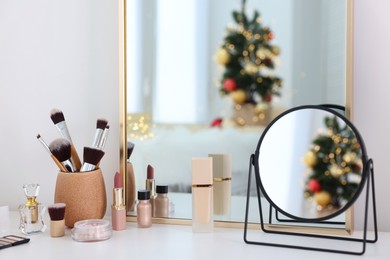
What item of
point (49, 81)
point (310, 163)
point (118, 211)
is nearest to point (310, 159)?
point (310, 163)

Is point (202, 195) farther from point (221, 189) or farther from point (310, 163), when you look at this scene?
point (310, 163)

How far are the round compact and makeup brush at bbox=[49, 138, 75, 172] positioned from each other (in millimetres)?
150

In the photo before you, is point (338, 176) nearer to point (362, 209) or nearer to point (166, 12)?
point (362, 209)

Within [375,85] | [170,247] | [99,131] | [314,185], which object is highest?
[375,85]

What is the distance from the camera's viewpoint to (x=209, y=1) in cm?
109

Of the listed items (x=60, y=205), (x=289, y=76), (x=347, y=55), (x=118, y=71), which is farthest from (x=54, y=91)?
(x=347, y=55)

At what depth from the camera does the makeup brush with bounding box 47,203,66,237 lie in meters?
1.01

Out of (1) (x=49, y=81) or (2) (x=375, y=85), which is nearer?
(2) (x=375, y=85)

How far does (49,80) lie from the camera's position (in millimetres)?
1246

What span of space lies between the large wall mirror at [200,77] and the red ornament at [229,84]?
0.02 metres

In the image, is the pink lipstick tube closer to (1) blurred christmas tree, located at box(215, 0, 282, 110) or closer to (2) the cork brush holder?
(2) the cork brush holder

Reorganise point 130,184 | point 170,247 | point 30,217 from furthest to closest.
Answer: point 130,184
point 30,217
point 170,247

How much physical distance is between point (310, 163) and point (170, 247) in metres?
0.32

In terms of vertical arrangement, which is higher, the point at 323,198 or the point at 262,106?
the point at 262,106
